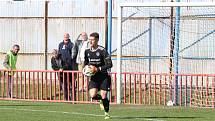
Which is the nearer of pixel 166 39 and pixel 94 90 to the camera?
pixel 94 90

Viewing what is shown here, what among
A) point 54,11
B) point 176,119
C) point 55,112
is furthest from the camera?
point 54,11

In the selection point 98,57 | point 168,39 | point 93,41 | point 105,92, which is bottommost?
point 105,92

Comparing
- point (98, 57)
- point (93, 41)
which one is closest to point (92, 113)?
point (98, 57)

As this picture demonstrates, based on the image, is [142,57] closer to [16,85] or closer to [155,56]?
[155,56]

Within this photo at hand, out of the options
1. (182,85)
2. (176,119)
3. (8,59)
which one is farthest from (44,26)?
(176,119)

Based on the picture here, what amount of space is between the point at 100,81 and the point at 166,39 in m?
8.98

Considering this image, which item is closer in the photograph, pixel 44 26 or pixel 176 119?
pixel 176 119

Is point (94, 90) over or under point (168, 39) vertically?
under

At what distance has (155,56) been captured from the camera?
29.2m

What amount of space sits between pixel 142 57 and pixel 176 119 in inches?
396

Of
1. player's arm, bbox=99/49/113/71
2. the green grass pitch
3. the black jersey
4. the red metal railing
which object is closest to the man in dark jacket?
the red metal railing

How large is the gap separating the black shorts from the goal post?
22.7ft

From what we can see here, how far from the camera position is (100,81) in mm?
19594

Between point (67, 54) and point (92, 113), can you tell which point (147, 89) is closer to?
point (67, 54)
